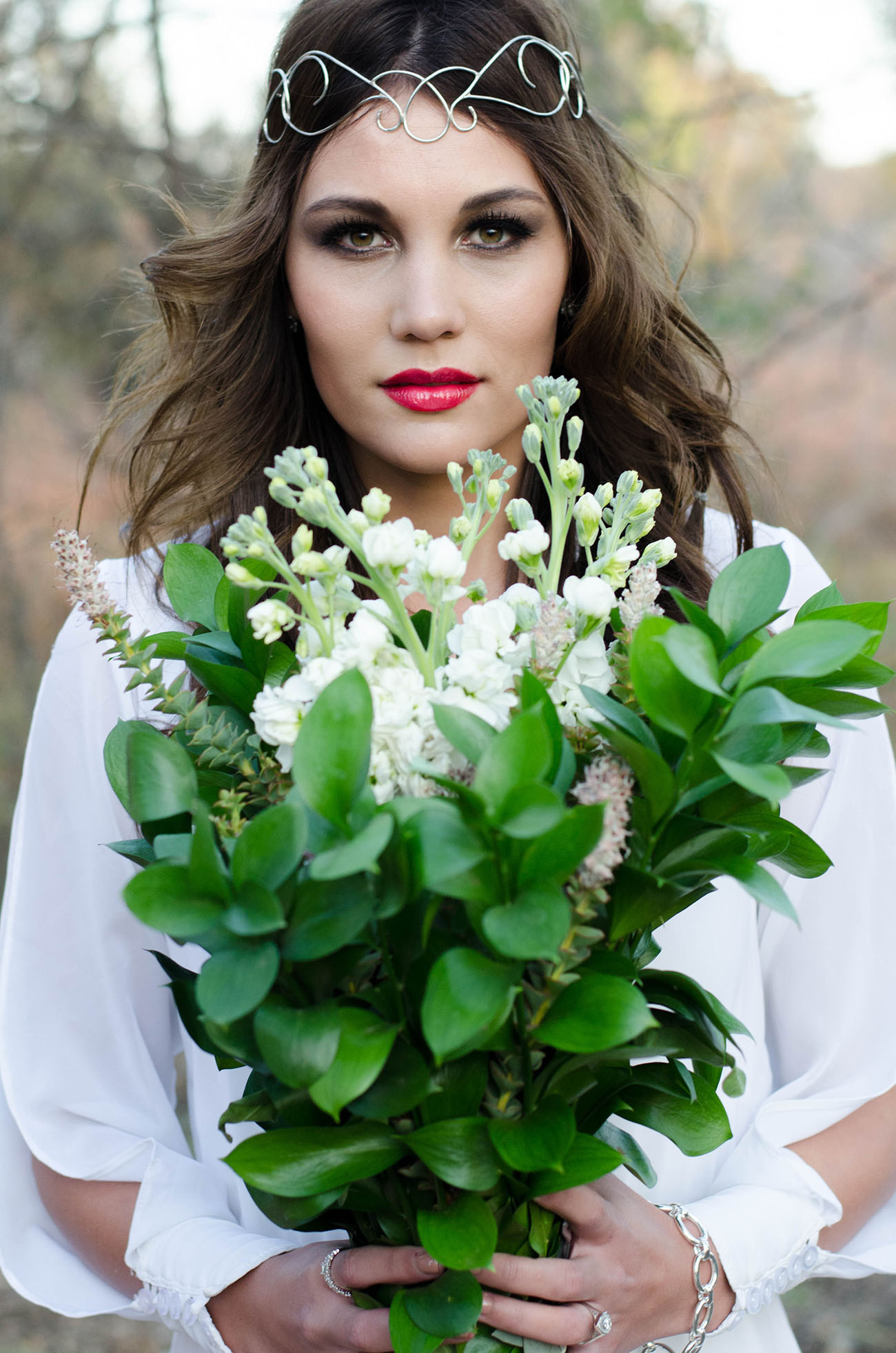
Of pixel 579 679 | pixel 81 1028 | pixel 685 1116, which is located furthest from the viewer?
pixel 81 1028

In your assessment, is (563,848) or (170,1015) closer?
(563,848)

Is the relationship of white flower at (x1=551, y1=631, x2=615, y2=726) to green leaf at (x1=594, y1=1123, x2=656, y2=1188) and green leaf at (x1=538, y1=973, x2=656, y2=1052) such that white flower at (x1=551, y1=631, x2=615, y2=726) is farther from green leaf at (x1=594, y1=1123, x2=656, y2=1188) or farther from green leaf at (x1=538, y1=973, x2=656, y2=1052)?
green leaf at (x1=594, y1=1123, x2=656, y2=1188)

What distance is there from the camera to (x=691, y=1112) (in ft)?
3.29

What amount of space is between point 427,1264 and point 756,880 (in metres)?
0.40

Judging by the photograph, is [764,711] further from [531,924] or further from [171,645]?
[171,645]

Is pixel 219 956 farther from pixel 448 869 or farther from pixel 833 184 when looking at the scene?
pixel 833 184

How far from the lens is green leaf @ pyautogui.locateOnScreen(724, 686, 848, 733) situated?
0.77 meters

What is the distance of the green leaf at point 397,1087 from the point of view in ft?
2.68

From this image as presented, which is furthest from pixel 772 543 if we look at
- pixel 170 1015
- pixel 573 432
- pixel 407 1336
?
pixel 407 1336

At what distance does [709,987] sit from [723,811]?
2.07 feet

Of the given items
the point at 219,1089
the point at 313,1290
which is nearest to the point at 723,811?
the point at 313,1290

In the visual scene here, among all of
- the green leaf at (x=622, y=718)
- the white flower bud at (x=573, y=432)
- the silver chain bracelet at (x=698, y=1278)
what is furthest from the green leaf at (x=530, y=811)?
the silver chain bracelet at (x=698, y=1278)

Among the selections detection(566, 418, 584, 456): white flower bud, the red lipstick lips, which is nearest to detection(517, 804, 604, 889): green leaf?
detection(566, 418, 584, 456): white flower bud

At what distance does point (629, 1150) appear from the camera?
3.41 feet
